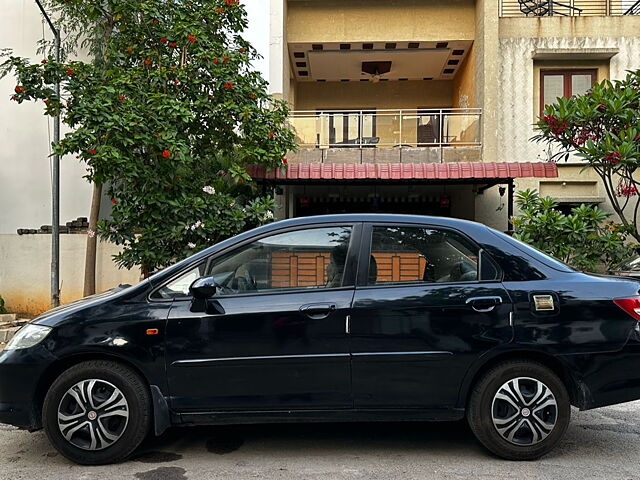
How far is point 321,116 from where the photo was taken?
44.8ft

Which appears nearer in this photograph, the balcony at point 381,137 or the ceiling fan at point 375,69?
the balcony at point 381,137

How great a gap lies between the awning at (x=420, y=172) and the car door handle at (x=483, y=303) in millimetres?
7911

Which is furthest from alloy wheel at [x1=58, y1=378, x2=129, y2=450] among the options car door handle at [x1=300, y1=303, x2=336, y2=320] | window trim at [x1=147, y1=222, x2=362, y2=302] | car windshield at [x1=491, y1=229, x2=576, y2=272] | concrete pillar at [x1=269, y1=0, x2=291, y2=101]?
concrete pillar at [x1=269, y1=0, x2=291, y2=101]

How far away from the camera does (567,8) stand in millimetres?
15242

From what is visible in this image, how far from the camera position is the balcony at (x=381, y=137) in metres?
13.6

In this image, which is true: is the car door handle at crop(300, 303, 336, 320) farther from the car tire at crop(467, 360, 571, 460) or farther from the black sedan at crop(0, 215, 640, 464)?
the car tire at crop(467, 360, 571, 460)

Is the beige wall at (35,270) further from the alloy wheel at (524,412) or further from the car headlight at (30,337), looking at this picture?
the alloy wheel at (524,412)

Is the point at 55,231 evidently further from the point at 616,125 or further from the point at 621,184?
the point at 621,184

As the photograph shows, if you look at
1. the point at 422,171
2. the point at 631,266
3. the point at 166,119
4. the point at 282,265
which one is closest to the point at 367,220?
the point at 282,265

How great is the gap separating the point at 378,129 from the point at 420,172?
7.52 ft

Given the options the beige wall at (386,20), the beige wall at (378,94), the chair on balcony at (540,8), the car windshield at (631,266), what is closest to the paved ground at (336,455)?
the car windshield at (631,266)

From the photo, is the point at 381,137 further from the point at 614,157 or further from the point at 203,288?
the point at 203,288

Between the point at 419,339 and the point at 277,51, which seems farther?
the point at 277,51

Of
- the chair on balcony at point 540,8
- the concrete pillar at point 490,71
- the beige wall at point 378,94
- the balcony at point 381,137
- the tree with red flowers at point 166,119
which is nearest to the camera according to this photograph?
the tree with red flowers at point 166,119
